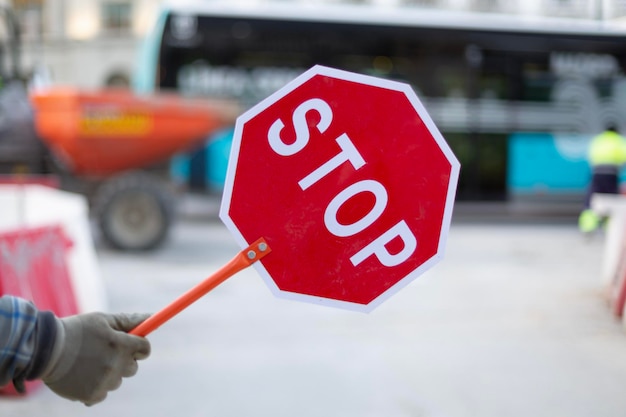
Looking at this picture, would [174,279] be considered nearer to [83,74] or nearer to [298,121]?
[298,121]

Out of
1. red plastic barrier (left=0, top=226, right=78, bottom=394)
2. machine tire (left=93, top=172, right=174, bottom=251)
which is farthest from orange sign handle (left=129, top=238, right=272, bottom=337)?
machine tire (left=93, top=172, right=174, bottom=251)

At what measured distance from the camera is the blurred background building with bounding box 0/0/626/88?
115 ft

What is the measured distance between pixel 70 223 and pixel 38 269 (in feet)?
2.94

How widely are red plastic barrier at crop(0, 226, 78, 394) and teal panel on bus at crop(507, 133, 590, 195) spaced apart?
36.5 feet

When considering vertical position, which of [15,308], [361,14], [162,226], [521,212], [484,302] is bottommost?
[521,212]

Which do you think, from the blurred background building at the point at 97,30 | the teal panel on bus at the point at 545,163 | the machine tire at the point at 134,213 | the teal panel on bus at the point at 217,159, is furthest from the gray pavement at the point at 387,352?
the blurred background building at the point at 97,30

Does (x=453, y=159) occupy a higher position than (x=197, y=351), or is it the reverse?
(x=453, y=159)

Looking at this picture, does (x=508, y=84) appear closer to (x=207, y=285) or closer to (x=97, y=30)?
(x=207, y=285)

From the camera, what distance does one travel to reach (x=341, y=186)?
2105 mm

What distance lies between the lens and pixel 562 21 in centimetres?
1538

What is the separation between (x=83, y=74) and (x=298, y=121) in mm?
34700

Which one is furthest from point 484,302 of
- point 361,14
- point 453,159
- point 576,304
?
point 361,14

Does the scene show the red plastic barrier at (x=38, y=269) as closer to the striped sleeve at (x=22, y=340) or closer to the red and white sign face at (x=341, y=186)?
the striped sleeve at (x=22, y=340)

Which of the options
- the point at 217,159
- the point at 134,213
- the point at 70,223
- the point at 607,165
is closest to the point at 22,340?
the point at 70,223
